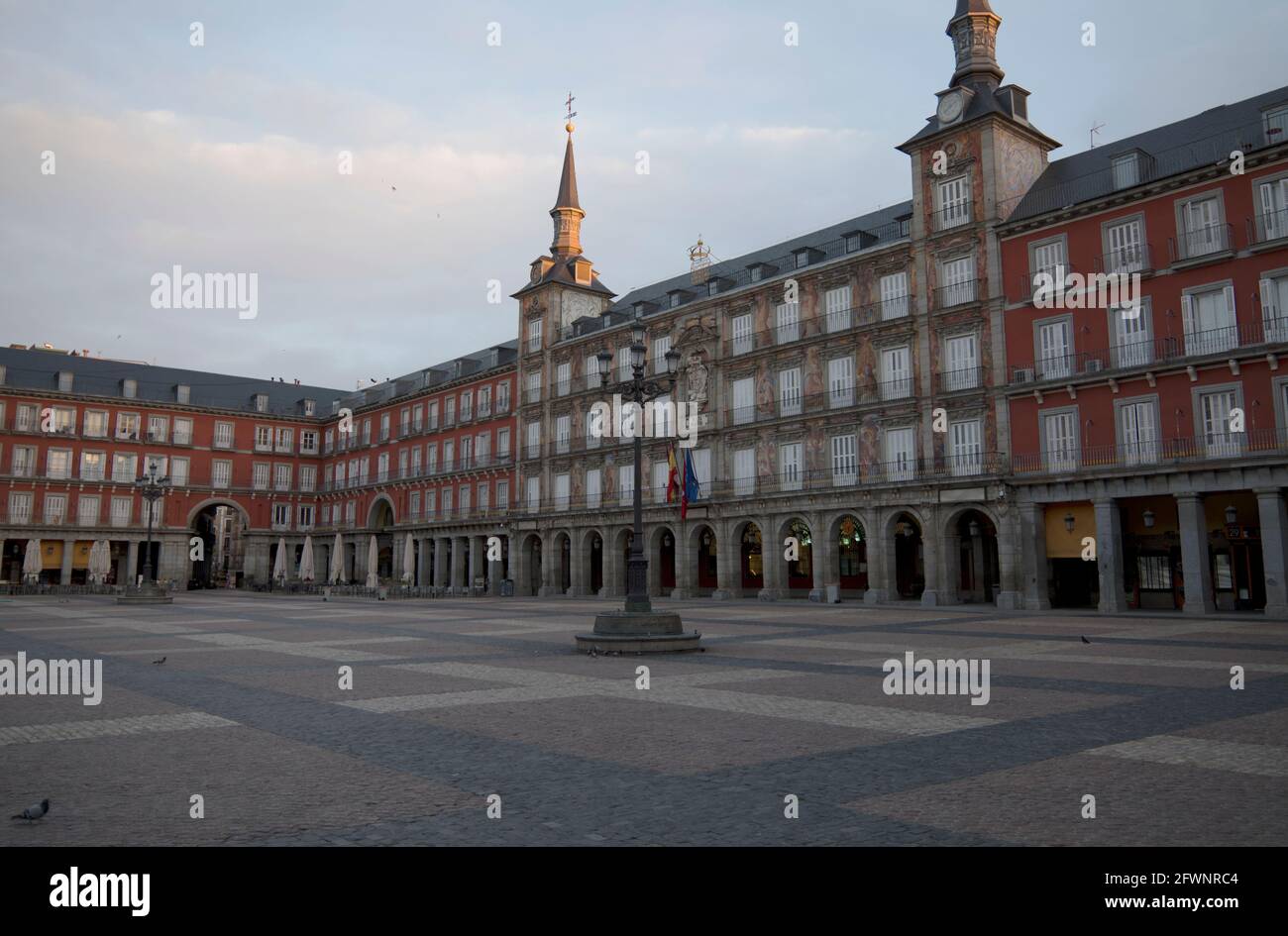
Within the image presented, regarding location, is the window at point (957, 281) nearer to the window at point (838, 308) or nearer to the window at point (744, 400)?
the window at point (838, 308)

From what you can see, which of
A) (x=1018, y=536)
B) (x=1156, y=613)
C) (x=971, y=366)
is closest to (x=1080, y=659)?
(x=1156, y=613)

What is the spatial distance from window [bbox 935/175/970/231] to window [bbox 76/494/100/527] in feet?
196

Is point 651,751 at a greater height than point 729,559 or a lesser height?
lesser

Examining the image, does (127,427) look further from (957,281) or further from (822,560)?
(957,281)

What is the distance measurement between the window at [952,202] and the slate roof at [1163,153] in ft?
5.94

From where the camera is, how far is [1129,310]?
29234mm

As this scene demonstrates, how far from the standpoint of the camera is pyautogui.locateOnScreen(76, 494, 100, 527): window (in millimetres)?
63156

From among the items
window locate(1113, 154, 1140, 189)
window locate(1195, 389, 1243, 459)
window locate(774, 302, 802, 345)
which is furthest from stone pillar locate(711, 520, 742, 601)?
window locate(1113, 154, 1140, 189)

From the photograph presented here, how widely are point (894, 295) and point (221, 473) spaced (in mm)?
55005

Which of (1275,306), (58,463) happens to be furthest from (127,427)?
(1275,306)

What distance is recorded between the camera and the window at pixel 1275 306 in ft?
84.4

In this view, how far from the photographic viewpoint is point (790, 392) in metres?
40.1

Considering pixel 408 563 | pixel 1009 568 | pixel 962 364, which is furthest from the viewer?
pixel 408 563
